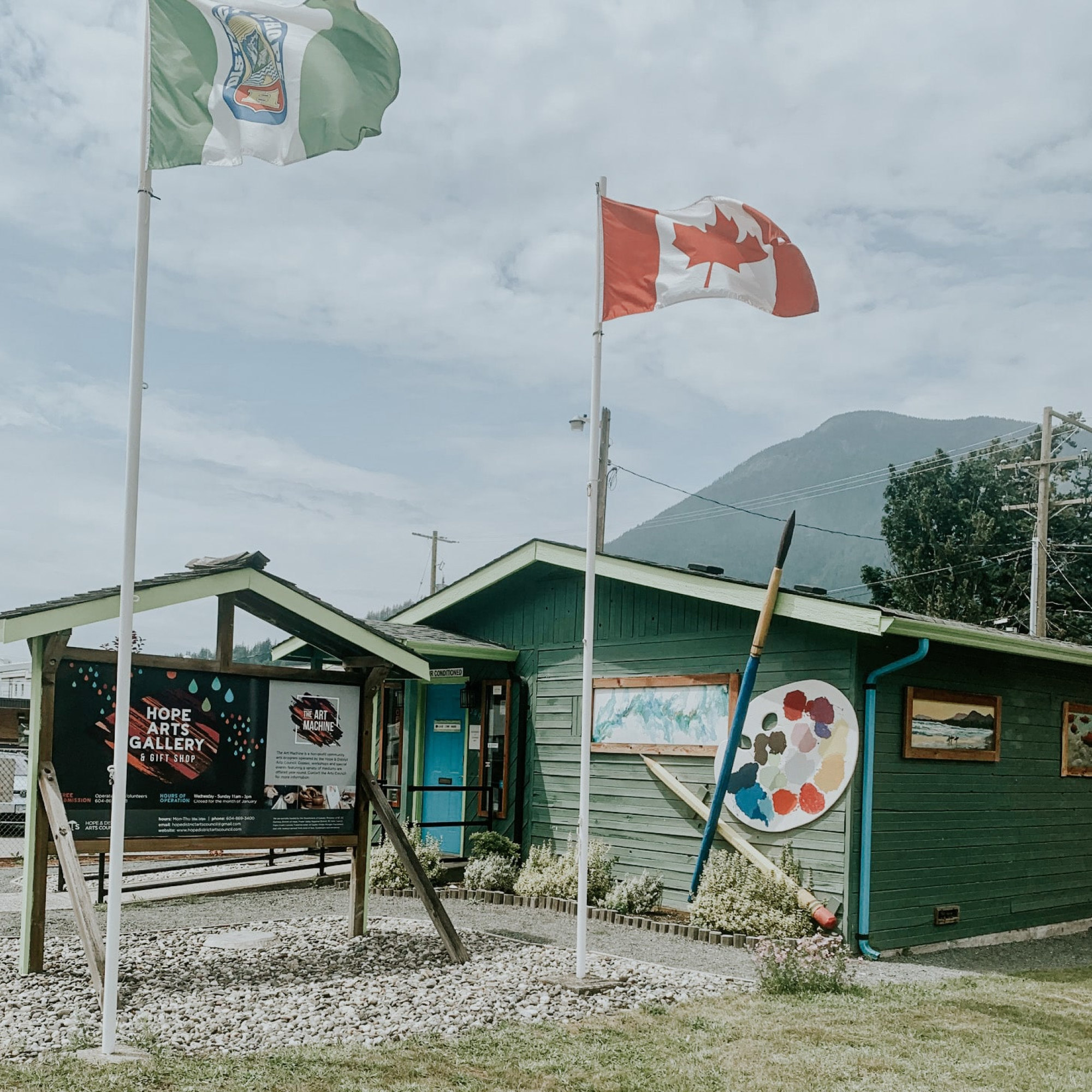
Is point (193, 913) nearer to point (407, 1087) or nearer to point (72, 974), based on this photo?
point (72, 974)

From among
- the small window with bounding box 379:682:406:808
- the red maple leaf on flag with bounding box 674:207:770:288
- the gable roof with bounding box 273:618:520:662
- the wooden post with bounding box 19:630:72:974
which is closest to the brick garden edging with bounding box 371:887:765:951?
the gable roof with bounding box 273:618:520:662

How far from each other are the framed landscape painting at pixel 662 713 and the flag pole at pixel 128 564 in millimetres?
6406

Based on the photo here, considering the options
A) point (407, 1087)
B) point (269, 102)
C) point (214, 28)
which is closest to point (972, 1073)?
point (407, 1087)

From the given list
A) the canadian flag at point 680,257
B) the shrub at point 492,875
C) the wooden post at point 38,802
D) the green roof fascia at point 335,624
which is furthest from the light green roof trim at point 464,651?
the canadian flag at point 680,257

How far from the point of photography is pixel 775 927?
9.87 meters

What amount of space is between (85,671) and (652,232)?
504cm

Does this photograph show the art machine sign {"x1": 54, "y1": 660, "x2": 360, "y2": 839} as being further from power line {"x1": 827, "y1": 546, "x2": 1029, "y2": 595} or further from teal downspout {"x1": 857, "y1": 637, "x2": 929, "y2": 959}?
power line {"x1": 827, "y1": 546, "x2": 1029, "y2": 595}

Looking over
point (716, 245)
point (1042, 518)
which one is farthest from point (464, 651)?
point (1042, 518)

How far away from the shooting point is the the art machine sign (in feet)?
26.9

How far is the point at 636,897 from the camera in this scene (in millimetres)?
11125

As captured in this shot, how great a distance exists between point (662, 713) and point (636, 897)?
1.83 metres

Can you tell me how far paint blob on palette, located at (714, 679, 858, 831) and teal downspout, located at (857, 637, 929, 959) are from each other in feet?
0.43

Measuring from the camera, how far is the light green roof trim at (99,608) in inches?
306

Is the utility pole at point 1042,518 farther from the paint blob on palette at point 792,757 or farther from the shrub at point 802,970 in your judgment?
the shrub at point 802,970
